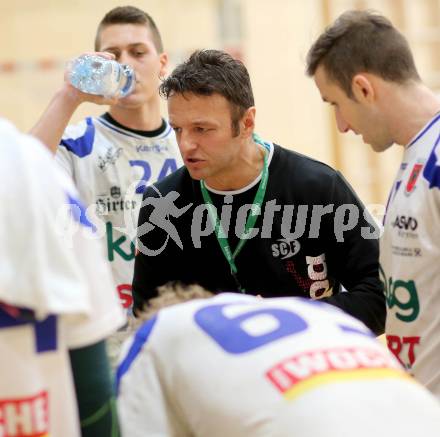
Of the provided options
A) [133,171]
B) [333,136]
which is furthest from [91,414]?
[333,136]

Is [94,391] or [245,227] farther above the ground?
[94,391]

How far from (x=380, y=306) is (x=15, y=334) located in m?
1.42

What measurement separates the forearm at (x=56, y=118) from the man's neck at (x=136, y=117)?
0.56m

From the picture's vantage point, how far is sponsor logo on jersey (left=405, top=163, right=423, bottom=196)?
91.8 inches

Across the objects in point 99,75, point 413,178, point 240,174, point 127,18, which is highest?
point 127,18

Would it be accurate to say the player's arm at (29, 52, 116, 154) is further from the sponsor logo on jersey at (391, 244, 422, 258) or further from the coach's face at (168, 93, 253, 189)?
the sponsor logo on jersey at (391, 244, 422, 258)

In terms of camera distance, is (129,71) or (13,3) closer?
(129,71)

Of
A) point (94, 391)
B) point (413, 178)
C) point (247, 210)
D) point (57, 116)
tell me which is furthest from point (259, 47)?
point (94, 391)

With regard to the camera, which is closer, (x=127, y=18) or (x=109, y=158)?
(x=109, y=158)

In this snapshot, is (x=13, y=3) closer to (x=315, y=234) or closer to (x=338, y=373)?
(x=315, y=234)

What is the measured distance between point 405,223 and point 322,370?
935 millimetres

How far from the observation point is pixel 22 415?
146cm

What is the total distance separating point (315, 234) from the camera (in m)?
2.76

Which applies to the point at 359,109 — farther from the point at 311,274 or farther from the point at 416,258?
the point at 311,274
